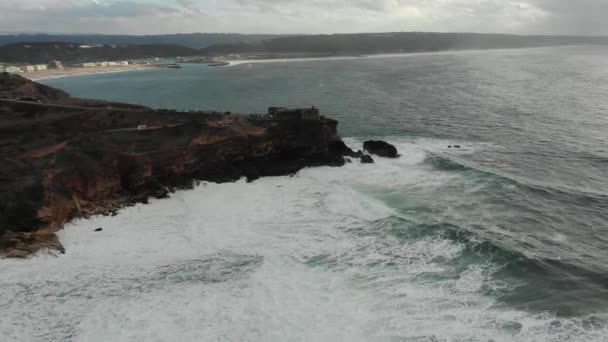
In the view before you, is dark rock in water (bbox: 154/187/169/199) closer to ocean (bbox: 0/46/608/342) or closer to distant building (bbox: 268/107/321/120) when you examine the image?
ocean (bbox: 0/46/608/342)

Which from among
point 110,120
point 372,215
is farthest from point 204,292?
point 110,120

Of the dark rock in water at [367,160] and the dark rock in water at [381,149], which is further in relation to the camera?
the dark rock in water at [381,149]

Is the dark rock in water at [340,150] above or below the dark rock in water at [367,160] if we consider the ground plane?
above

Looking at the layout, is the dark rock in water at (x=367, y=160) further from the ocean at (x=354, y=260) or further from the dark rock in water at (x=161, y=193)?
the dark rock in water at (x=161, y=193)

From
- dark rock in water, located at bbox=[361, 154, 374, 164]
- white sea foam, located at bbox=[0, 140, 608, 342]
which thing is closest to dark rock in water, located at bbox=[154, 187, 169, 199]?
white sea foam, located at bbox=[0, 140, 608, 342]

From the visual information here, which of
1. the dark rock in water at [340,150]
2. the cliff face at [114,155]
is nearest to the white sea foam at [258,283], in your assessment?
the cliff face at [114,155]

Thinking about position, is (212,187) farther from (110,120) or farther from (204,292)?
(204,292)
